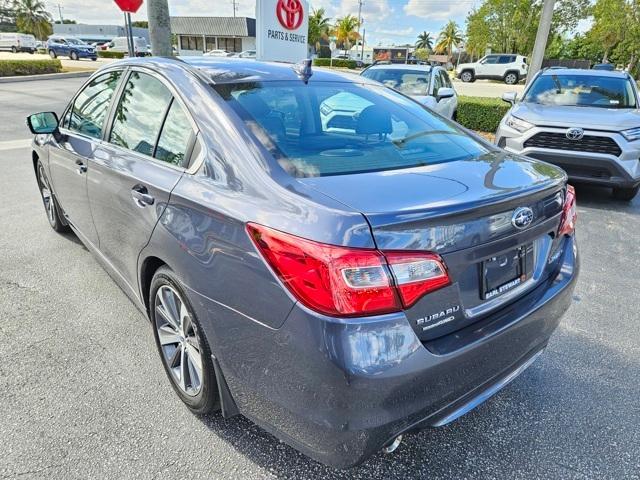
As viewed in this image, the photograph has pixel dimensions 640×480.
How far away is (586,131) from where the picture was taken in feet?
18.2

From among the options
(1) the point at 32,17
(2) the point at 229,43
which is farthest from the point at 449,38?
(1) the point at 32,17

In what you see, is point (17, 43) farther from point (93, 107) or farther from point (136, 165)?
point (136, 165)

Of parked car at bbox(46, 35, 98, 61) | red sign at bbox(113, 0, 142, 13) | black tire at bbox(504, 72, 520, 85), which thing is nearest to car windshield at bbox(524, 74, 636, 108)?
red sign at bbox(113, 0, 142, 13)

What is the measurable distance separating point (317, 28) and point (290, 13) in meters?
56.9

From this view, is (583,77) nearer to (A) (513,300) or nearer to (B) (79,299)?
(A) (513,300)

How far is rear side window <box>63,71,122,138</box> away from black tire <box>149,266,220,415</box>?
1260mm

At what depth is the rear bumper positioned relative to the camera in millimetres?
1402

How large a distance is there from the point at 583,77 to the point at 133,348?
23.9 feet

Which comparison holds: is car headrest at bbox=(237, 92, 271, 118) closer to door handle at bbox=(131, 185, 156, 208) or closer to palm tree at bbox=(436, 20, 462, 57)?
door handle at bbox=(131, 185, 156, 208)

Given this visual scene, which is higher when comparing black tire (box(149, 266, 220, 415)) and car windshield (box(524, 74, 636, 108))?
car windshield (box(524, 74, 636, 108))

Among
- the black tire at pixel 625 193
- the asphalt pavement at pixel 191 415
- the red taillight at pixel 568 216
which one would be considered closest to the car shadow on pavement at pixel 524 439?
the asphalt pavement at pixel 191 415

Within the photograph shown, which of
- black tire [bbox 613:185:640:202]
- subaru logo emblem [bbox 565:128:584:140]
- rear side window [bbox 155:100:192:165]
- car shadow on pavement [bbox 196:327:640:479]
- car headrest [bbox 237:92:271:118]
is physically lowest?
car shadow on pavement [bbox 196:327:640:479]

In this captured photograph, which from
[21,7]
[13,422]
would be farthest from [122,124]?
[21,7]

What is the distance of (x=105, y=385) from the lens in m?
2.43
